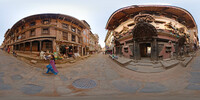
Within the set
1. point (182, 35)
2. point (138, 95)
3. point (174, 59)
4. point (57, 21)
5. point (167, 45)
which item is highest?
point (57, 21)

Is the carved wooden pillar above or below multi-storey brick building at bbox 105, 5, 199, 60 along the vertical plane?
below

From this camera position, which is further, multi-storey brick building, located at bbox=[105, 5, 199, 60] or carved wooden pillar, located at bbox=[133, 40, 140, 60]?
carved wooden pillar, located at bbox=[133, 40, 140, 60]

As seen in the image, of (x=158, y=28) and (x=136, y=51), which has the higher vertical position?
(x=158, y=28)

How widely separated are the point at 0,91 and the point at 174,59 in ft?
30.3

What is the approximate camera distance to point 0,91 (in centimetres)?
208

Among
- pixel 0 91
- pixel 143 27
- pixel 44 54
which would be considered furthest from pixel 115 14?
pixel 0 91

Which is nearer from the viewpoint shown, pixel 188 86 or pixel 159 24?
pixel 188 86

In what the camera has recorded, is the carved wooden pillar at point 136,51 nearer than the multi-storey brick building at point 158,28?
No

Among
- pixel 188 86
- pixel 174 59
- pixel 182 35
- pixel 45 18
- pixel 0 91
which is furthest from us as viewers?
pixel 45 18

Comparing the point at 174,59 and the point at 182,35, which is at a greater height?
the point at 182,35

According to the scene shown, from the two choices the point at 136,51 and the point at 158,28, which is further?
the point at 136,51

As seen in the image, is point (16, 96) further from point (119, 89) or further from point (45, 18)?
point (45, 18)

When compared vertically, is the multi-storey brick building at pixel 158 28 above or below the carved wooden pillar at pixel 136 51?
above

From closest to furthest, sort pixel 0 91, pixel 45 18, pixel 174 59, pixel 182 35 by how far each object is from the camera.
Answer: pixel 0 91 → pixel 174 59 → pixel 182 35 → pixel 45 18
